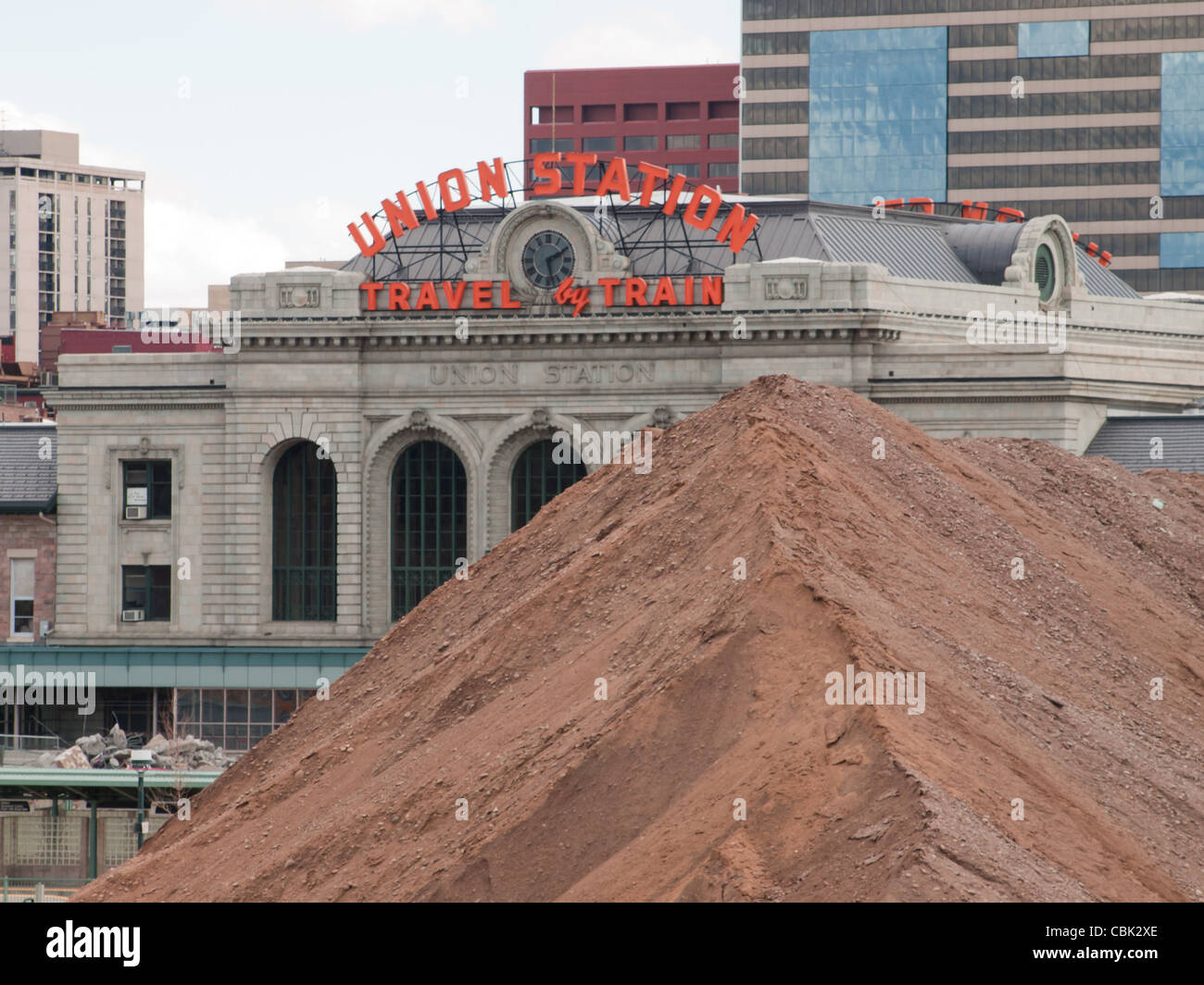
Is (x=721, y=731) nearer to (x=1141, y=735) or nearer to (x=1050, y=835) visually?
(x=1050, y=835)

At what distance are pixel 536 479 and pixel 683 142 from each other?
362ft

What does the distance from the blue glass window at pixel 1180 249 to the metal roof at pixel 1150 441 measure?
80909 mm

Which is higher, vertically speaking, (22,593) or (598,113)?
(598,113)

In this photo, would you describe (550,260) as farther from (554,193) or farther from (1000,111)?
(1000,111)

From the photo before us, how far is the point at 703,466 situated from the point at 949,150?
126m

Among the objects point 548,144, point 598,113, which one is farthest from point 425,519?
point 548,144

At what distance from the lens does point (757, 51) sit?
160m

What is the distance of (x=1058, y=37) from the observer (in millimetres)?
154000

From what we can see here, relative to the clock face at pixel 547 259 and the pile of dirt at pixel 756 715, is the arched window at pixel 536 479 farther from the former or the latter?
the pile of dirt at pixel 756 715

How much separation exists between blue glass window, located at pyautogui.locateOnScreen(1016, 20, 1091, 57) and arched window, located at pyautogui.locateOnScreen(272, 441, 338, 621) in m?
87.6

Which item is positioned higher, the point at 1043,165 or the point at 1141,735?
the point at 1043,165

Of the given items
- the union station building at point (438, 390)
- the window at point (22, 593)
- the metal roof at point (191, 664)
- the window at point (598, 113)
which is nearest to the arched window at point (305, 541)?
the union station building at point (438, 390)

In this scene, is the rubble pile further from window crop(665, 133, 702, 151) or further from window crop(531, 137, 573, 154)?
window crop(531, 137, 573, 154)
